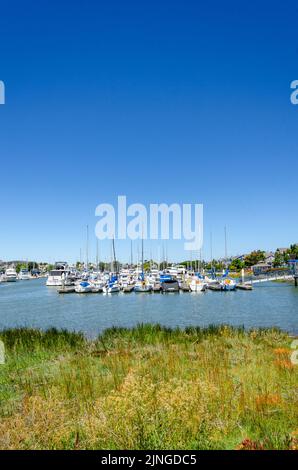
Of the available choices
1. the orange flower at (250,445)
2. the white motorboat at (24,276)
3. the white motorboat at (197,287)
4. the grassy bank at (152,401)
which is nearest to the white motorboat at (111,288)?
the white motorboat at (197,287)

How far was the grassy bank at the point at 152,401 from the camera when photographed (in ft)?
16.6

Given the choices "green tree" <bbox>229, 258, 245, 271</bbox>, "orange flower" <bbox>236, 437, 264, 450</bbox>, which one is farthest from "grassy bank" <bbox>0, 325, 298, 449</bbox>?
"green tree" <bbox>229, 258, 245, 271</bbox>

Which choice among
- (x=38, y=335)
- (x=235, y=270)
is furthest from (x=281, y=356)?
(x=235, y=270)

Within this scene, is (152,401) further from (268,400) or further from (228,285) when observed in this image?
(228,285)

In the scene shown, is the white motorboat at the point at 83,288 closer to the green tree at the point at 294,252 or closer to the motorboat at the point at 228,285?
the motorboat at the point at 228,285

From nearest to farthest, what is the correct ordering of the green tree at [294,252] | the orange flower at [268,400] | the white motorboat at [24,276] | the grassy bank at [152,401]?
the grassy bank at [152,401]
the orange flower at [268,400]
the green tree at [294,252]
the white motorboat at [24,276]

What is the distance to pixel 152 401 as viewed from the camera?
17.2ft

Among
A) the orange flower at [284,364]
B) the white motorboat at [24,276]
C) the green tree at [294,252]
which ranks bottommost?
the white motorboat at [24,276]

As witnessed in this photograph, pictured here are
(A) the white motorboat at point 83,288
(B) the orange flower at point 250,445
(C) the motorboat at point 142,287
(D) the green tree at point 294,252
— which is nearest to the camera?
(B) the orange flower at point 250,445

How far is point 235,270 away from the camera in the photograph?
522ft

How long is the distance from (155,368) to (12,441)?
16.1 ft

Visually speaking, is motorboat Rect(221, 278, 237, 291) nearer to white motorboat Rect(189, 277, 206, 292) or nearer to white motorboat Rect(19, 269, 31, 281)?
white motorboat Rect(189, 277, 206, 292)

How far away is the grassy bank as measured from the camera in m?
5.05

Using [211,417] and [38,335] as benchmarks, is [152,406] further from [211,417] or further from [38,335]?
[38,335]
